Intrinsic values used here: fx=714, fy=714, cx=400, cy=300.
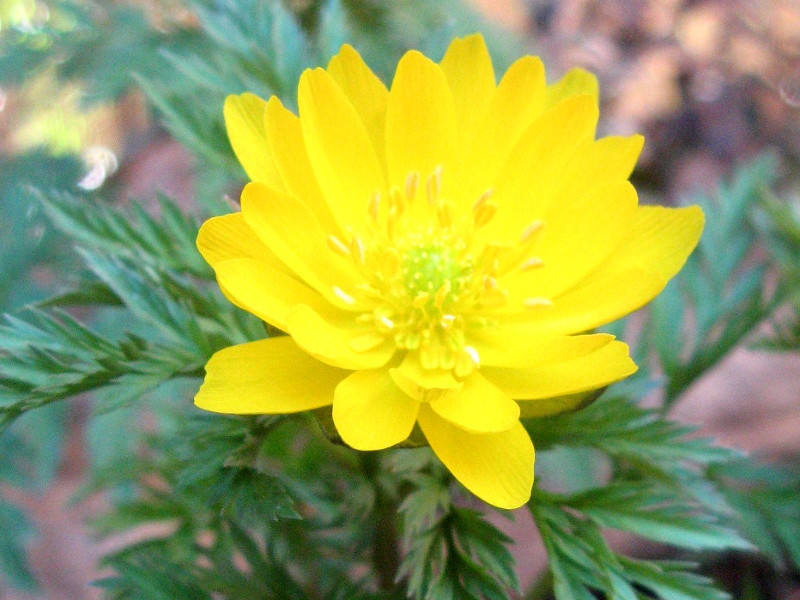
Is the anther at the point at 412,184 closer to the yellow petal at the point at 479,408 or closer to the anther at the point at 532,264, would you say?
the anther at the point at 532,264

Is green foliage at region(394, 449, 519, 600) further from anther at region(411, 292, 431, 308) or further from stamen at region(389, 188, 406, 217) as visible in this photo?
stamen at region(389, 188, 406, 217)

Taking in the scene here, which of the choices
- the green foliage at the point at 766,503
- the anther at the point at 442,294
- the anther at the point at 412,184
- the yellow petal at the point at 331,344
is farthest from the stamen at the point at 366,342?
the green foliage at the point at 766,503

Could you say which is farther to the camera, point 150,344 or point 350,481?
point 350,481

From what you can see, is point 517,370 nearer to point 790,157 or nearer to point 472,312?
point 472,312

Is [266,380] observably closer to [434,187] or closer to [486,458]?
[486,458]

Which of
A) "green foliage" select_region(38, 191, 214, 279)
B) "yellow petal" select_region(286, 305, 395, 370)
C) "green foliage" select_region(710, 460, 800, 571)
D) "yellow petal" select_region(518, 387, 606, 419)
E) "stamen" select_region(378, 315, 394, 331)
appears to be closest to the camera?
"yellow petal" select_region(286, 305, 395, 370)

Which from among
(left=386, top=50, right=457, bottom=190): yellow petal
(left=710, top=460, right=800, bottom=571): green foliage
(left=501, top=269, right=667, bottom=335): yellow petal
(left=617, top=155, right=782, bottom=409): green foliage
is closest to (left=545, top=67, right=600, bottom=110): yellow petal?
(left=386, top=50, right=457, bottom=190): yellow petal

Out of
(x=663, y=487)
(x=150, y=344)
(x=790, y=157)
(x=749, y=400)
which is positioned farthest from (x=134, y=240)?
(x=790, y=157)
